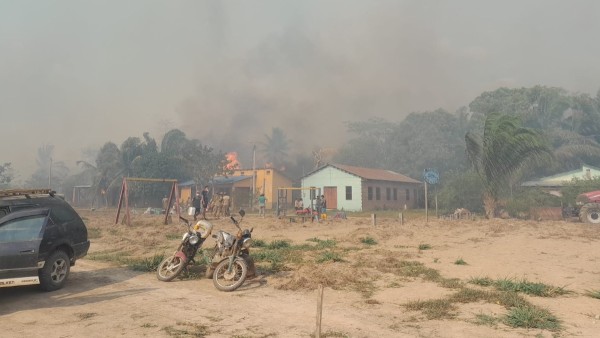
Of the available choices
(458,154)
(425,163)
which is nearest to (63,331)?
(425,163)

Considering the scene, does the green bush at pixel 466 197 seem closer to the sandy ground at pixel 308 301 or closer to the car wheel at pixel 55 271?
the sandy ground at pixel 308 301

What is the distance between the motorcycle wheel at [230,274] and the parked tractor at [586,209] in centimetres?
2293

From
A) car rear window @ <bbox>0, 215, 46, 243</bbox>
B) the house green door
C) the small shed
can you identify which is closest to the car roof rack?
car rear window @ <bbox>0, 215, 46, 243</bbox>

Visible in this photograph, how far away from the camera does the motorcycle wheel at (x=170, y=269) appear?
8.86 m

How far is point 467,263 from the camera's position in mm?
10531

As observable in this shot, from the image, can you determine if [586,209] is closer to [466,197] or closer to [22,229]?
[466,197]

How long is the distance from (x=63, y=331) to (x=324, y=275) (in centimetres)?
483

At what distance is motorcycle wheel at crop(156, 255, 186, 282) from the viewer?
8859 millimetres

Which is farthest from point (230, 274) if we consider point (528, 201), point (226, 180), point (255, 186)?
point (226, 180)

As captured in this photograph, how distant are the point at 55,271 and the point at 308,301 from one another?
16.1ft

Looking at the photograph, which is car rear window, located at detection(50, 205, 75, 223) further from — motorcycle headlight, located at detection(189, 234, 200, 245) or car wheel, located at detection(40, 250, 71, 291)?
motorcycle headlight, located at detection(189, 234, 200, 245)

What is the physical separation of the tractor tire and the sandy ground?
41.0 ft

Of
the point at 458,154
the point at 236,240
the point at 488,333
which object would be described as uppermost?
the point at 458,154

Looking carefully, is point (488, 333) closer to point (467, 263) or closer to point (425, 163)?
point (467, 263)
